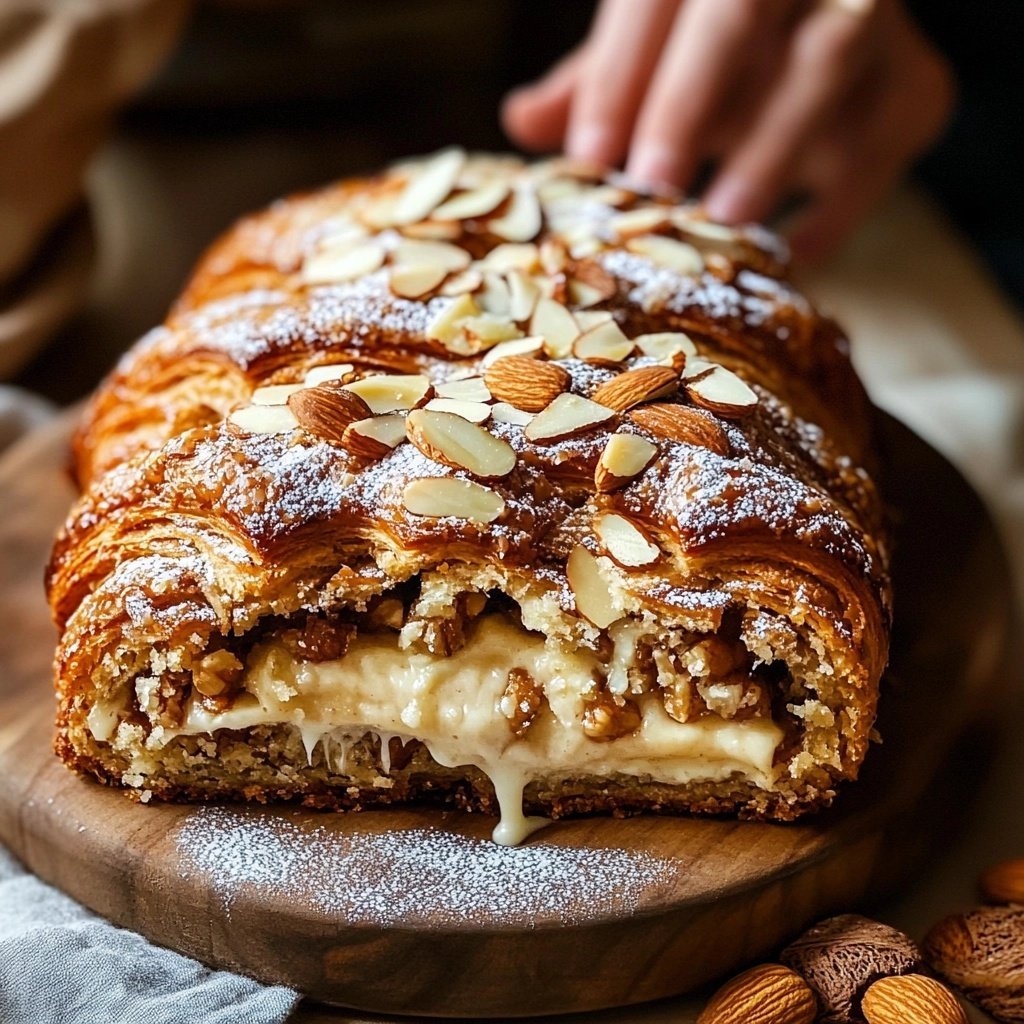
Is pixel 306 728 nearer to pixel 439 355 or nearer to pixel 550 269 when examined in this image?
pixel 439 355

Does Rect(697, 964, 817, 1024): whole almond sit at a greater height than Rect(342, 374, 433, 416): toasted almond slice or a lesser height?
lesser

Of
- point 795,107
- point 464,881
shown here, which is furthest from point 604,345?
point 795,107

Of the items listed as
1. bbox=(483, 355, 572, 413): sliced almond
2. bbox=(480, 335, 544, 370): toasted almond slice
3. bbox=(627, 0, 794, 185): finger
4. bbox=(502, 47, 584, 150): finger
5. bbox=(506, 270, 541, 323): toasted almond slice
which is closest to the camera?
bbox=(483, 355, 572, 413): sliced almond

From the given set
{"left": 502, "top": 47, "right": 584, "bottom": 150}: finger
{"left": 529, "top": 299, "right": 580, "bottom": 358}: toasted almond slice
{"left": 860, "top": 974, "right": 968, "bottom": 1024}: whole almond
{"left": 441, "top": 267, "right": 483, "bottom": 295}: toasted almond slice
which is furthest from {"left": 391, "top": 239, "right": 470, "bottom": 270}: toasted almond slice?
{"left": 860, "top": 974, "right": 968, "bottom": 1024}: whole almond

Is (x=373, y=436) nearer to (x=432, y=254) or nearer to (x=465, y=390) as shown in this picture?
(x=465, y=390)

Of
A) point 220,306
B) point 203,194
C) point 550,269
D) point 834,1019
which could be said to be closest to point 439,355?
point 550,269

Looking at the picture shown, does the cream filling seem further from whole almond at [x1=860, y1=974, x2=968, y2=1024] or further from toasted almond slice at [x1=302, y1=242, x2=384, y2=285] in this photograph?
toasted almond slice at [x1=302, y1=242, x2=384, y2=285]

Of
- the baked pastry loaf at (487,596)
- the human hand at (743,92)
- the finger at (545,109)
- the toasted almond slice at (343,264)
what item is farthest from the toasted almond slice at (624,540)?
the finger at (545,109)

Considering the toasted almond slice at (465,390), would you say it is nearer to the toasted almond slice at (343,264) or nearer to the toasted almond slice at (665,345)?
the toasted almond slice at (665,345)
